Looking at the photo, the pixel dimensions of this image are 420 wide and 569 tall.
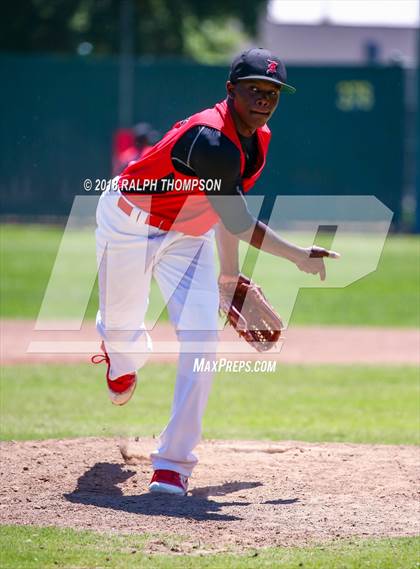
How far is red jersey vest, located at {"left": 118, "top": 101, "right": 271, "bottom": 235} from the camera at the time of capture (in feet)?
20.2

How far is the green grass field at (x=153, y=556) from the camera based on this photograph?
489 centimetres

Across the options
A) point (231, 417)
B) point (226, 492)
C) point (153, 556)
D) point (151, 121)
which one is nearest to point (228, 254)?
point (226, 492)

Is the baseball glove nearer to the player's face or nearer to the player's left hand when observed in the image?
the player's left hand

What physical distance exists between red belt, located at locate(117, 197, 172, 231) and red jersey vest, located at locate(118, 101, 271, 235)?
2cm

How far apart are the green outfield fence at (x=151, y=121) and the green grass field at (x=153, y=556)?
19.0 m

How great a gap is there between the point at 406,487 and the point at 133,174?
2.56 metres

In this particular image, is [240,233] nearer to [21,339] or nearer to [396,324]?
[21,339]

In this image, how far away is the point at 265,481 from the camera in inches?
266

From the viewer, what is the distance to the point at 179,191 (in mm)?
6246

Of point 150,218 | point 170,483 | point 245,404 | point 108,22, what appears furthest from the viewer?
point 108,22

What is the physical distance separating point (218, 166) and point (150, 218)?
0.74 meters

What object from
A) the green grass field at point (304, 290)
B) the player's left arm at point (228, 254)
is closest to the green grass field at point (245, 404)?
the player's left arm at point (228, 254)

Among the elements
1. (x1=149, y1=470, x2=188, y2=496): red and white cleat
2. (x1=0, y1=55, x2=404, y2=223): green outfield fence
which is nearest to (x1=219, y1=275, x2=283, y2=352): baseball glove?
(x1=149, y1=470, x2=188, y2=496): red and white cleat

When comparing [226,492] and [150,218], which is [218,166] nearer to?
[150,218]
